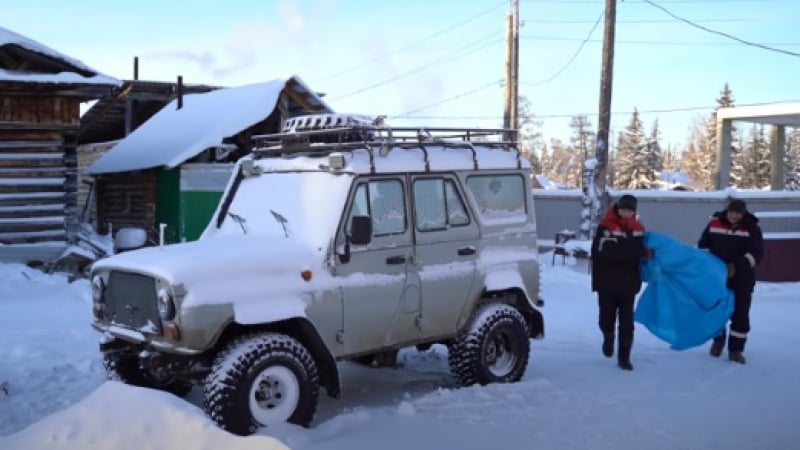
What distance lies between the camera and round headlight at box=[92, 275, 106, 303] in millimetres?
6395

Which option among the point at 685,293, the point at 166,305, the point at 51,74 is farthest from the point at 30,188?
the point at 685,293

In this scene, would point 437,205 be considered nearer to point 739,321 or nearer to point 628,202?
point 628,202

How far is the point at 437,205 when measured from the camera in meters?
7.16

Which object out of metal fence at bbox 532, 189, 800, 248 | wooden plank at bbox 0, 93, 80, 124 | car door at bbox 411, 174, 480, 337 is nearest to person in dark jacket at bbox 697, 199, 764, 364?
car door at bbox 411, 174, 480, 337

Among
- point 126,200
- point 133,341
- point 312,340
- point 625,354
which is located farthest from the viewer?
point 126,200

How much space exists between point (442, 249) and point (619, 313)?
7.88 ft

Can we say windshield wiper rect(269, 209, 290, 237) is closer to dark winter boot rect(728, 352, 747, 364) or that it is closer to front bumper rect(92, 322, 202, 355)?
front bumper rect(92, 322, 202, 355)

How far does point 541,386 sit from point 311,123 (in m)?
3.22

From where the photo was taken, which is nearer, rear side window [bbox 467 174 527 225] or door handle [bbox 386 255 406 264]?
door handle [bbox 386 255 406 264]

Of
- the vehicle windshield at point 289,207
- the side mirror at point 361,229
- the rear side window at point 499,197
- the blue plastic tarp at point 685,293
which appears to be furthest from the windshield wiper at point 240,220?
the blue plastic tarp at point 685,293

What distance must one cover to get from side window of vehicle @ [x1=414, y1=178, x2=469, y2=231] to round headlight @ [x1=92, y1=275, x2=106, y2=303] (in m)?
2.64

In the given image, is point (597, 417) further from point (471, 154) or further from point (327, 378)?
point (471, 154)

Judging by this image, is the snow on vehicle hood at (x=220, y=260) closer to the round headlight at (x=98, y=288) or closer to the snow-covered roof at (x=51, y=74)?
the round headlight at (x=98, y=288)

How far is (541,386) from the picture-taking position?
7.36m
